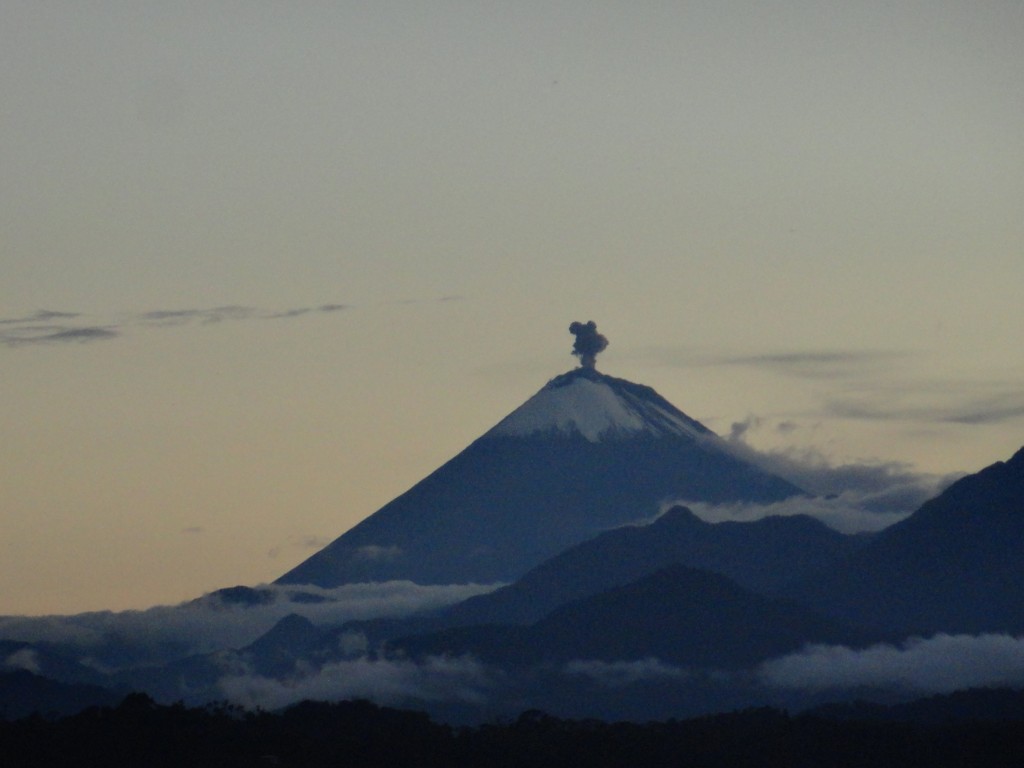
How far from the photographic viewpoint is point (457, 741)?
152875 mm

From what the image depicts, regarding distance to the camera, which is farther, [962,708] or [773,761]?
A: [962,708]

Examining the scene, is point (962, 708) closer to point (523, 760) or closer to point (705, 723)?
point (705, 723)

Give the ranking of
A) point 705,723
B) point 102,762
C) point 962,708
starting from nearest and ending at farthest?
point 102,762, point 705,723, point 962,708

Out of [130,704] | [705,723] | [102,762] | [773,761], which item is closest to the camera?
[102,762]

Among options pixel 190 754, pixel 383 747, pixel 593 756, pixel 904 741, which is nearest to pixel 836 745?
pixel 904 741

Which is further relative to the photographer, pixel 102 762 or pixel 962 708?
pixel 962 708

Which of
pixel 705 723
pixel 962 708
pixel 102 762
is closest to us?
pixel 102 762

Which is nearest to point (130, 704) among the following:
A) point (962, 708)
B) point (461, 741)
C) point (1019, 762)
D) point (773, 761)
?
point (461, 741)

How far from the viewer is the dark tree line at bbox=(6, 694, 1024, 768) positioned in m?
138

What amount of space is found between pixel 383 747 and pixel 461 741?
18.6 ft

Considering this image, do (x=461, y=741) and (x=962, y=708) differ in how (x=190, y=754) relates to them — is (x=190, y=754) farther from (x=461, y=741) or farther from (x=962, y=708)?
(x=962, y=708)

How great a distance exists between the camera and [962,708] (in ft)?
618

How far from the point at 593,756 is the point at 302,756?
61.3ft

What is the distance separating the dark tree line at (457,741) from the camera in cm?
A: 13850
